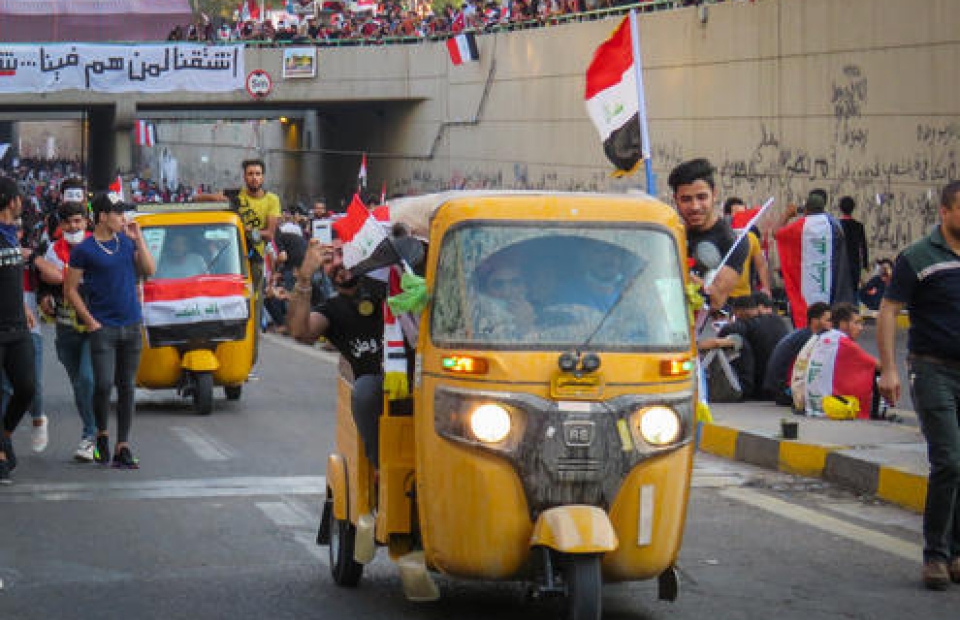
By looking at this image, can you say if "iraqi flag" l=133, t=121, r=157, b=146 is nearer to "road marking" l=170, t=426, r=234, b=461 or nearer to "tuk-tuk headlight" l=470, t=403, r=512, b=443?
"road marking" l=170, t=426, r=234, b=461

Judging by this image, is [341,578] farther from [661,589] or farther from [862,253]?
[862,253]

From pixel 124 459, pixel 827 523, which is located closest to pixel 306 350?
pixel 124 459

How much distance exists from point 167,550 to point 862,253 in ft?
50.9

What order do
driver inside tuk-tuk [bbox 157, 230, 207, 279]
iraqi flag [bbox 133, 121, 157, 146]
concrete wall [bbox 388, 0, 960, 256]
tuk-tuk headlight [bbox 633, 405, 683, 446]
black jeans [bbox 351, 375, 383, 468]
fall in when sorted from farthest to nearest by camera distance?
iraqi flag [bbox 133, 121, 157, 146] → concrete wall [bbox 388, 0, 960, 256] → driver inside tuk-tuk [bbox 157, 230, 207, 279] → black jeans [bbox 351, 375, 383, 468] → tuk-tuk headlight [bbox 633, 405, 683, 446]

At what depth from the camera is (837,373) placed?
46.5 feet

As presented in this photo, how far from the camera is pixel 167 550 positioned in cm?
934

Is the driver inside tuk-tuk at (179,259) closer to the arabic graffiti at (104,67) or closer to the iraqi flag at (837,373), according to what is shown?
the iraqi flag at (837,373)

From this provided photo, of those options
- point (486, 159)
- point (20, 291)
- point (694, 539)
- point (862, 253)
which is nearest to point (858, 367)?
point (694, 539)

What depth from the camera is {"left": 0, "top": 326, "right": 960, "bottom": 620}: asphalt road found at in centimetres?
791

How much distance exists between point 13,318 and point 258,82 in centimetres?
3921

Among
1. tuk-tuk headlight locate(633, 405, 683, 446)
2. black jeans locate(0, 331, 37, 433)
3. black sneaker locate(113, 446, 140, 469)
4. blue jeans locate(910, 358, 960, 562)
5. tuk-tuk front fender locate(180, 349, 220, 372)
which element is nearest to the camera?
tuk-tuk headlight locate(633, 405, 683, 446)

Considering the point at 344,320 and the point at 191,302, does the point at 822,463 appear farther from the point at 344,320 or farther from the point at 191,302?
the point at 191,302

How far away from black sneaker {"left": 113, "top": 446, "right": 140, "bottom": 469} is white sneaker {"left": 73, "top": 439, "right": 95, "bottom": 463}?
34cm

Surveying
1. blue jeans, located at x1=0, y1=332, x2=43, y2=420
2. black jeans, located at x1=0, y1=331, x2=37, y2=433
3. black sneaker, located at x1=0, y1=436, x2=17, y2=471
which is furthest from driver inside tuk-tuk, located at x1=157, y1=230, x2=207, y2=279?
black jeans, located at x1=0, y1=331, x2=37, y2=433
